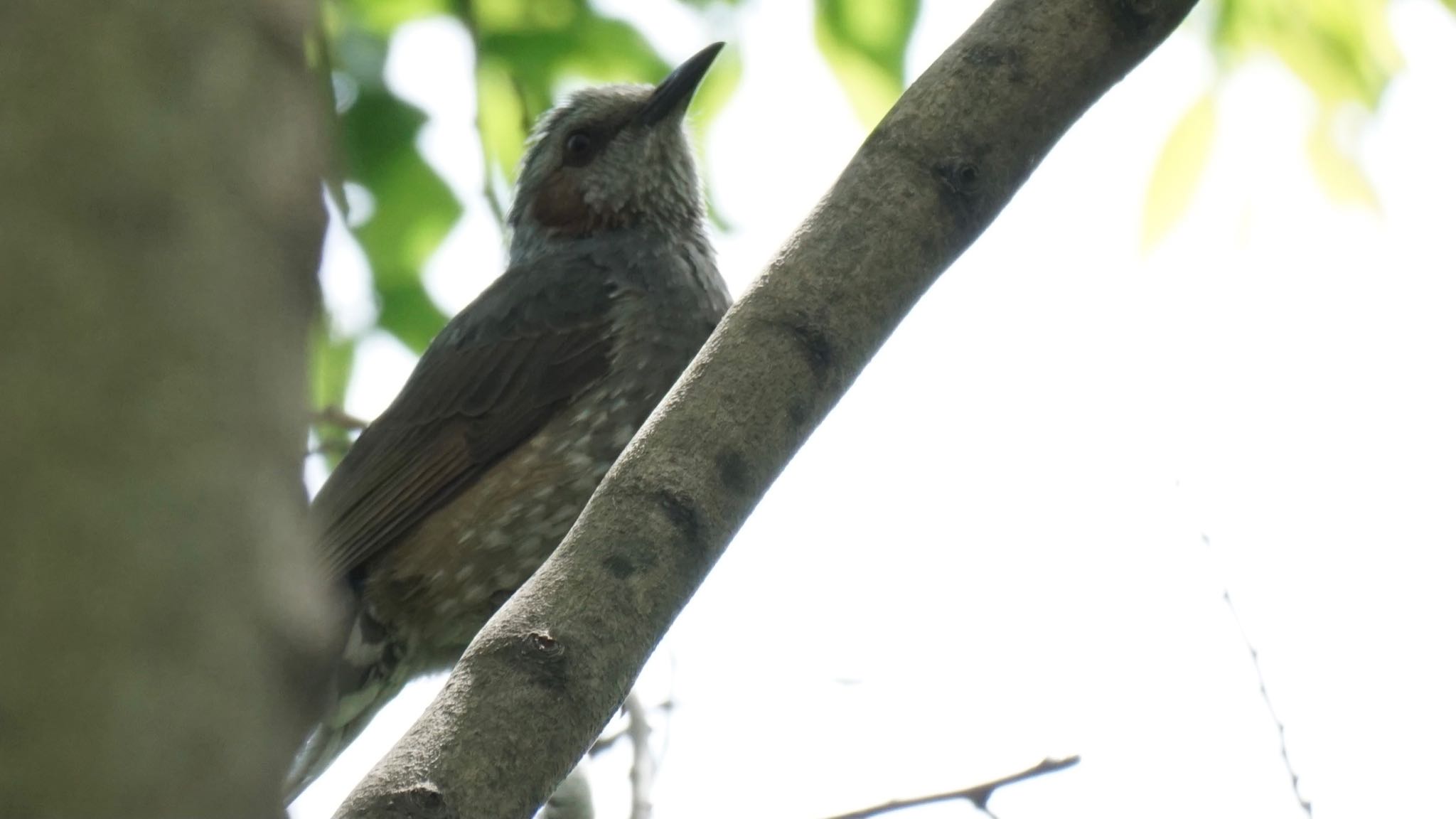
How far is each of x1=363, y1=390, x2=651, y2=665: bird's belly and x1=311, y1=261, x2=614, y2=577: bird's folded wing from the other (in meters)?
0.08

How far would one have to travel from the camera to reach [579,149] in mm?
5555

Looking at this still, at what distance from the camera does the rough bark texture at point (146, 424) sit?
800mm

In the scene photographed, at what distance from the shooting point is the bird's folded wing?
4.22 m

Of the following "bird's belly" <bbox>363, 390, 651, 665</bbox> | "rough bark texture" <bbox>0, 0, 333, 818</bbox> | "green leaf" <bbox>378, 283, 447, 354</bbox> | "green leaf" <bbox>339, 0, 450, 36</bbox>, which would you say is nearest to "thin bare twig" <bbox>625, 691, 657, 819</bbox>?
"bird's belly" <bbox>363, 390, 651, 665</bbox>

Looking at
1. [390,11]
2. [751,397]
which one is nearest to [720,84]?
[390,11]

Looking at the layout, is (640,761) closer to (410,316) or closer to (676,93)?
(410,316)

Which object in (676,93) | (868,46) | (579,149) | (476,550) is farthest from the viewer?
(579,149)

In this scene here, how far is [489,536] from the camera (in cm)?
411

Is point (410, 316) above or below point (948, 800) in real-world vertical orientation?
above

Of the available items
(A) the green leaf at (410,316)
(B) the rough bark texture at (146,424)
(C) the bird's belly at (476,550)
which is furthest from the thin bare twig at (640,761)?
(B) the rough bark texture at (146,424)

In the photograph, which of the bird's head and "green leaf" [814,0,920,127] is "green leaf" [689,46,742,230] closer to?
"green leaf" [814,0,920,127]

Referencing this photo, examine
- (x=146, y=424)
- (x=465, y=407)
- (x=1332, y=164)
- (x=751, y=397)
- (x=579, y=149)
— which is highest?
(x=579, y=149)

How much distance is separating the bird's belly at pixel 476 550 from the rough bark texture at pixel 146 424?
3.19 metres

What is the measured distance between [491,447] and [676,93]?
1718 millimetres
